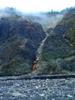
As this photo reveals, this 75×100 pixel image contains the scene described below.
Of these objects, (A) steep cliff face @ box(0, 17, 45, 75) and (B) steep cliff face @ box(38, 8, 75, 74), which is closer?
(B) steep cliff face @ box(38, 8, 75, 74)

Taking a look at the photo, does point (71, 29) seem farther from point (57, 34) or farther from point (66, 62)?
point (66, 62)

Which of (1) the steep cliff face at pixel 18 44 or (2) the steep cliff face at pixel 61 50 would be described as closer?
(2) the steep cliff face at pixel 61 50

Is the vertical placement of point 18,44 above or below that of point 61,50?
above

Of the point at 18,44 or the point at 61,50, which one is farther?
the point at 18,44
